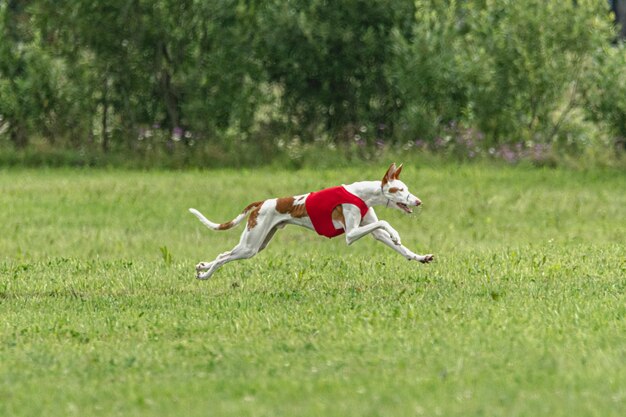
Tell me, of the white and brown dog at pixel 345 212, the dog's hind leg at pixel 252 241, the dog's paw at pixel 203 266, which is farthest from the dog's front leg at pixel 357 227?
the dog's paw at pixel 203 266

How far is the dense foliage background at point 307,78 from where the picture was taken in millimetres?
23703

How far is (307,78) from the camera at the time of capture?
25656 millimetres

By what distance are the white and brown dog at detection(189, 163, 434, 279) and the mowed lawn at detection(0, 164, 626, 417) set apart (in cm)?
47

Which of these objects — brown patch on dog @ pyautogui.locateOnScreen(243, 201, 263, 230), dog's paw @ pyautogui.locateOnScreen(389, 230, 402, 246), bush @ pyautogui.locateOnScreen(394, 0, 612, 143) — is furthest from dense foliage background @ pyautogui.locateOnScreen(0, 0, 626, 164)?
dog's paw @ pyautogui.locateOnScreen(389, 230, 402, 246)

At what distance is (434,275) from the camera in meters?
12.1

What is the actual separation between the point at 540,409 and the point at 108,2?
19527 millimetres

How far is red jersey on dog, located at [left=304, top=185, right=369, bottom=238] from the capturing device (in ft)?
35.1

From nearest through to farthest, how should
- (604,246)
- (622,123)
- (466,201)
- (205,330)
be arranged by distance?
(205,330), (604,246), (466,201), (622,123)

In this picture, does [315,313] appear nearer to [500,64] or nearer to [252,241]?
[252,241]

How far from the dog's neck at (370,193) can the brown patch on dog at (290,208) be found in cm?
42

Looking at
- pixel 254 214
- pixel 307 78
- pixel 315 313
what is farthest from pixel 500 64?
pixel 315 313

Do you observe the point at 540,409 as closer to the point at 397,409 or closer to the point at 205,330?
the point at 397,409

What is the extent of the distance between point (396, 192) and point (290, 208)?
37.5 inches

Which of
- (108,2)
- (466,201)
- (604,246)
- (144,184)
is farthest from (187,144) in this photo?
(604,246)
